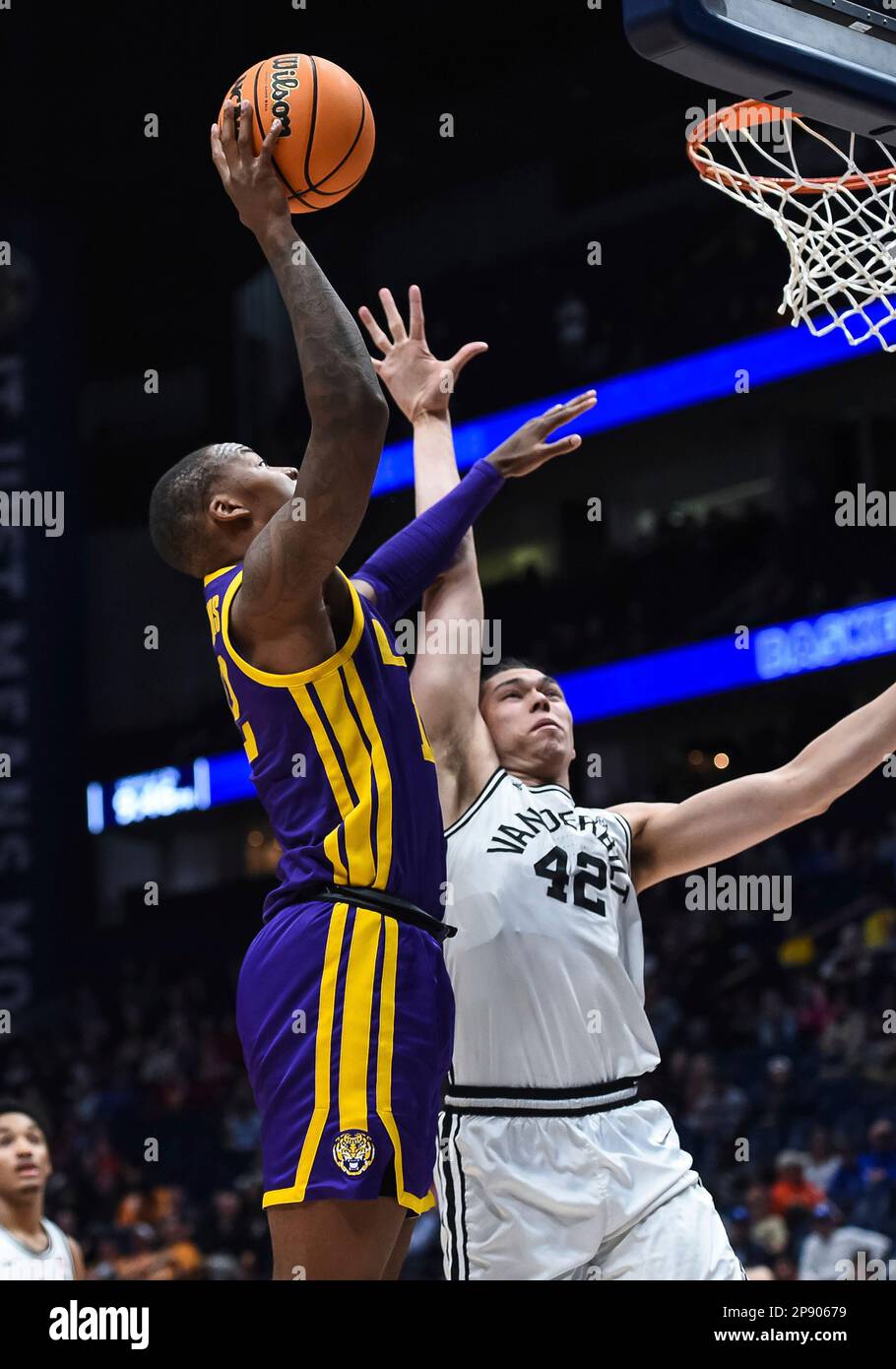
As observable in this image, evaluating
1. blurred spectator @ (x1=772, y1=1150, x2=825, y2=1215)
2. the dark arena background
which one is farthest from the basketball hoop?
the dark arena background

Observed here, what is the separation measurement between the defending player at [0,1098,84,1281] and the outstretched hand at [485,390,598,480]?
3.12 metres

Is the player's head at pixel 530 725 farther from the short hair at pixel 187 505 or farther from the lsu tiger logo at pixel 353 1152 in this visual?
the lsu tiger logo at pixel 353 1152

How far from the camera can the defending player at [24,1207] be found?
6121 millimetres

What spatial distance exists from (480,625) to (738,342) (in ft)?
43.5

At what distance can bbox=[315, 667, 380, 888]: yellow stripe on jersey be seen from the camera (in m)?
3.36

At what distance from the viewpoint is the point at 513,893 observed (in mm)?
4195

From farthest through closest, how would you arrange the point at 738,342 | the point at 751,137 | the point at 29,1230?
1. the point at 738,342
2. the point at 29,1230
3. the point at 751,137

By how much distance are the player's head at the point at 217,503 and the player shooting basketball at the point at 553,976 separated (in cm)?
74

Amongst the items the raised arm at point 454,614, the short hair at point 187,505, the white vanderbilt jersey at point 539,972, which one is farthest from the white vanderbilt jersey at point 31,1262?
the short hair at point 187,505

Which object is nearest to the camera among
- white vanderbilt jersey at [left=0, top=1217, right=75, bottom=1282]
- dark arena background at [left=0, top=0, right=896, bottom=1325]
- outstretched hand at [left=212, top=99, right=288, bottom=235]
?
outstretched hand at [left=212, top=99, right=288, bottom=235]

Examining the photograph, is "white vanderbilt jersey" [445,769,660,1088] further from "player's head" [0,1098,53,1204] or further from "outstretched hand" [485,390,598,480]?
"player's head" [0,1098,53,1204]
